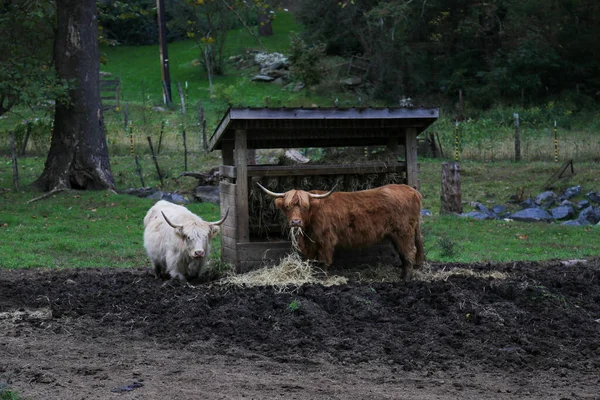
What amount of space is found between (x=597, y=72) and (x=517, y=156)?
16.8 meters

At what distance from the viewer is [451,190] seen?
61.6 feet

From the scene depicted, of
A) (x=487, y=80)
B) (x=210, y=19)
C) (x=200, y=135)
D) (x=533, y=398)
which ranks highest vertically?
(x=210, y=19)

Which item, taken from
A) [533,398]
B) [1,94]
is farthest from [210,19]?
[533,398]

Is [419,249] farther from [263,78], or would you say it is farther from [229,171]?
[263,78]

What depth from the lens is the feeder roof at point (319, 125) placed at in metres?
11.1

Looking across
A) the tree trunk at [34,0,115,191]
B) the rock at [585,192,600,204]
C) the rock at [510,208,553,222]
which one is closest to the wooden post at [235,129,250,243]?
the rock at [510,208,553,222]

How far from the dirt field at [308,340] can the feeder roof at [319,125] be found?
90.3 inches

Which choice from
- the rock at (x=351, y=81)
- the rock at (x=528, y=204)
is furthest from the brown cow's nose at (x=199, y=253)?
the rock at (x=351, y=81)

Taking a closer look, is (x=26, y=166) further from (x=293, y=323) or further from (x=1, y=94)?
(x=293, y=323)

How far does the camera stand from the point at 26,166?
24.8 metres

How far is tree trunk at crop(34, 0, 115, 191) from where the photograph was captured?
20094 millimetres

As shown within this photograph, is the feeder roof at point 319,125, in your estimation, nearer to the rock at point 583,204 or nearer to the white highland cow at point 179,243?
the white highland cow at point 179,243

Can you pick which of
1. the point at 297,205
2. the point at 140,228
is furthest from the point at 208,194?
the point at 297,205

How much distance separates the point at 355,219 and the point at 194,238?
6.82ft
